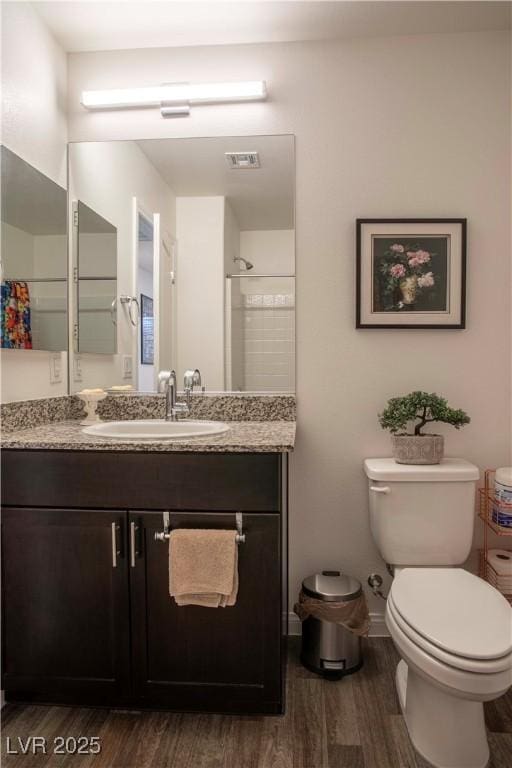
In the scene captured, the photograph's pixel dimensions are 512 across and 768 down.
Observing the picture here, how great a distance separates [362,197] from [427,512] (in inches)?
48.3

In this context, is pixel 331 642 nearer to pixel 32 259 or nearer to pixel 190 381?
pixel 190 381

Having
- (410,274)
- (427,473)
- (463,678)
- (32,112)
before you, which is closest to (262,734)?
(463,678)

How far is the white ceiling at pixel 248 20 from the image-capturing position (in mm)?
1932

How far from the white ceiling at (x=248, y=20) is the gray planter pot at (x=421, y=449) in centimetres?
154

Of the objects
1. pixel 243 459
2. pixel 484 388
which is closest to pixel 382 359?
pixel 484 388

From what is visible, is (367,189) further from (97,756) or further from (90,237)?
(97,756)

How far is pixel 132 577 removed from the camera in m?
1.64

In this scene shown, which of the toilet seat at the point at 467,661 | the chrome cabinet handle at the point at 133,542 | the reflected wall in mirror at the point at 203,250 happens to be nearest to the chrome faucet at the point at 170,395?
the reflected wall in mirror at the point at 203,250

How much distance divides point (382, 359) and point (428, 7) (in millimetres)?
1276

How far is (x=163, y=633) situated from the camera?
1.64 m

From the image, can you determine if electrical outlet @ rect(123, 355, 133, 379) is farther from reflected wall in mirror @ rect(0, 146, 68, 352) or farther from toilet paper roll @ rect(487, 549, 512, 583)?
toilet paper roll @ rect(487, 549, 512, 583)

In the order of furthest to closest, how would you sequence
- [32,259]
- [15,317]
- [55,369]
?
[55,369] → [32,259] → [15,317]

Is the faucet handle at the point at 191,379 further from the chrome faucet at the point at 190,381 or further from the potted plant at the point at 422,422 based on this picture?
the potted plant at the point at 422,422

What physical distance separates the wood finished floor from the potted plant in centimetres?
79
